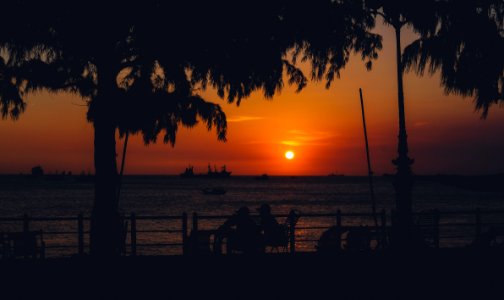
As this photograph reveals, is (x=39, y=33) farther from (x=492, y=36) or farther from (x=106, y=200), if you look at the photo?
(x=492, y=36)

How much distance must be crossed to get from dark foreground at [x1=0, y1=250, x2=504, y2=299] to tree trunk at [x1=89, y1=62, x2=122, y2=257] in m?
0.77

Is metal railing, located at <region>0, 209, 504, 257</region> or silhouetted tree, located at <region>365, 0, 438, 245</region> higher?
silhouetted tree, located at <region>365, 0, 438, 245</region>

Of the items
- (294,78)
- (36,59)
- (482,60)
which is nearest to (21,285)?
(36,59)

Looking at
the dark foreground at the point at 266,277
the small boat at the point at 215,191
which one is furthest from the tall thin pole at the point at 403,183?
the small boat at the point at 215,191

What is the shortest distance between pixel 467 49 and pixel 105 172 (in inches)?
400

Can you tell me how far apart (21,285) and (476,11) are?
42.3 ft

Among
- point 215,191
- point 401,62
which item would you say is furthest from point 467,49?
point 215,191

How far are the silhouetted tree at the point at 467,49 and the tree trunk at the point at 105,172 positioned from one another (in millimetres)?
7988

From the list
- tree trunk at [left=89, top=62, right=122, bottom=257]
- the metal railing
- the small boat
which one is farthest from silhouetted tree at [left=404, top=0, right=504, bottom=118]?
the small boat

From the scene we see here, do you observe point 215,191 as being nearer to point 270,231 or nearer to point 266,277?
point 270,231

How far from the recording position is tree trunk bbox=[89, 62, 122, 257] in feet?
50.2

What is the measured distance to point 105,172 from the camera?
1559cm

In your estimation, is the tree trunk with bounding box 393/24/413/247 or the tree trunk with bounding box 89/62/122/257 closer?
the tree trunk with bounding box 393/24/413/247

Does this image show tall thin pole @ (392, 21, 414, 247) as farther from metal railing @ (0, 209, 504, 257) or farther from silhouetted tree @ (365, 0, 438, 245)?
metal railing @ (0, 209, 504, 257)
